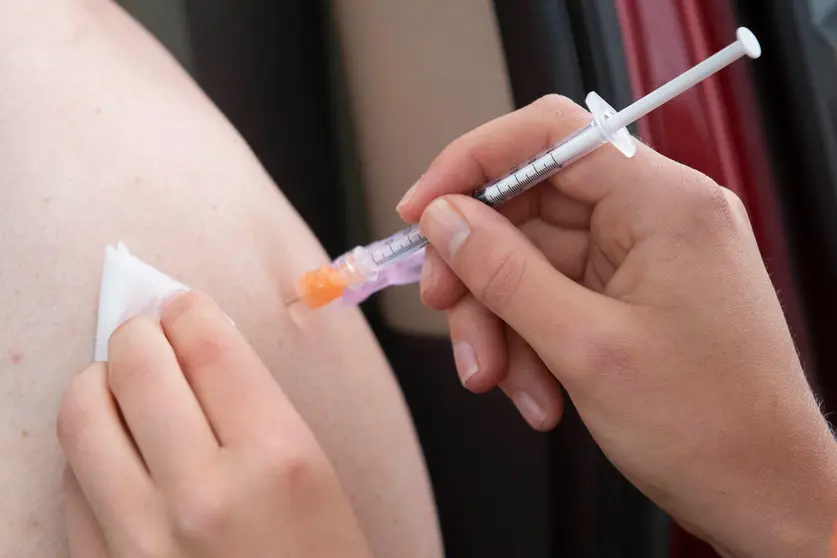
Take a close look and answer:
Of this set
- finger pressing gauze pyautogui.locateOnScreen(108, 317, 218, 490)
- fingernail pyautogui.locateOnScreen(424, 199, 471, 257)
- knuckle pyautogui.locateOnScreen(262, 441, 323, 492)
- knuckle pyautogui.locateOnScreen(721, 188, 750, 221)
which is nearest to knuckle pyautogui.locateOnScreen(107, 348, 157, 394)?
finger pressing gauze pyautogui.locateOnScreen(108, 317, 218, 490)

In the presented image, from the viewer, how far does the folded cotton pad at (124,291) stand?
0.57 meters

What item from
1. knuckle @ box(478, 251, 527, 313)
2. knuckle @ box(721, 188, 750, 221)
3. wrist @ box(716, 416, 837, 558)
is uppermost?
knuckle @ box(478, 251, 527, 313)

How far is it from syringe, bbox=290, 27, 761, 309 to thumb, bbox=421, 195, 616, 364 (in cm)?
5

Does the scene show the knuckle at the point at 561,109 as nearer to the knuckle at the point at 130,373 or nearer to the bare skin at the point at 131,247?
the bare skin at the point at 131,247

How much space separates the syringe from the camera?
1.75ft

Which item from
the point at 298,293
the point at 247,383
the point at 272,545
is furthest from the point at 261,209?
the point at 272,545

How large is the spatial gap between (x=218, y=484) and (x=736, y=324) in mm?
403

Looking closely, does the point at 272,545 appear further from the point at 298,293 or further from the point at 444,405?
the point at 444,405

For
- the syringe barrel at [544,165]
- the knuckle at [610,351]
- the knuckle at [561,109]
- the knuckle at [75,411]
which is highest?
the knuckle at [561,109]

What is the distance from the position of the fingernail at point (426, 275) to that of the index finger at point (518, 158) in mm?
44

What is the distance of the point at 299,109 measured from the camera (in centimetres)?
111

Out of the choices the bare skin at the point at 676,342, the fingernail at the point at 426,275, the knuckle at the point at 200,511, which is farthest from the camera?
the fingernail at the point at 426,275

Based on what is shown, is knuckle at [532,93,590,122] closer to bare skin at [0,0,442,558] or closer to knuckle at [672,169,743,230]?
knuckle at [672,169,743,230]

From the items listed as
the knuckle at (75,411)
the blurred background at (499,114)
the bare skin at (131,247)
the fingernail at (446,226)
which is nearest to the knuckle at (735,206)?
the blurred background at (499,114)
